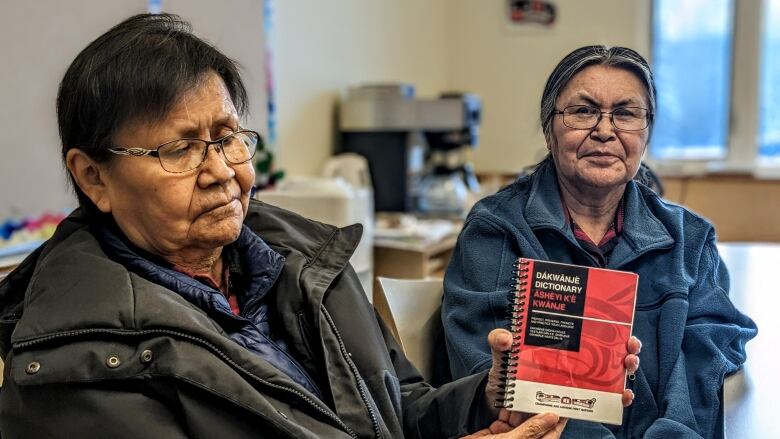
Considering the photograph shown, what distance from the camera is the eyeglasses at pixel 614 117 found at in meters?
1.51

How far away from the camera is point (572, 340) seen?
3.74 ft

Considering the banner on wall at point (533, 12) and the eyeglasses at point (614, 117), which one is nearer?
the eyeglasses at point (614, 117)

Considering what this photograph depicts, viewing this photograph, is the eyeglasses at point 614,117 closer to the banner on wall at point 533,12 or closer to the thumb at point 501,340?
the thumb at point 501,340

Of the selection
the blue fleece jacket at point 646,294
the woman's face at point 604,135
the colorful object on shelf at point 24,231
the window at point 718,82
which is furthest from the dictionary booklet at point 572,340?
the window at point 718,82

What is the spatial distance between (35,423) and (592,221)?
107cm

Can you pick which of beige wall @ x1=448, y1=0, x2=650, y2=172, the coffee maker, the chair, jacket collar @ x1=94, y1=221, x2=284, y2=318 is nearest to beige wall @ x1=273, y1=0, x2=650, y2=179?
beige wall @ x1=448, y1=0, x2=650, y2=172

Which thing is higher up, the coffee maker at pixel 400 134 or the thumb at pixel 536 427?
the coffee maker at pixel 400 134

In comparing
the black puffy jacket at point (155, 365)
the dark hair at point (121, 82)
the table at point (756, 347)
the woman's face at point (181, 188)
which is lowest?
the table at point (756, 347)

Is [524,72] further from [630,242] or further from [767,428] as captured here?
[767,428]

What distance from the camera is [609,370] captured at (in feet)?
3.73

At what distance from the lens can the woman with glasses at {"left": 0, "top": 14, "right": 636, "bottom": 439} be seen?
100 cm

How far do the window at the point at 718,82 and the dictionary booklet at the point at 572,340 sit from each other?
391cm

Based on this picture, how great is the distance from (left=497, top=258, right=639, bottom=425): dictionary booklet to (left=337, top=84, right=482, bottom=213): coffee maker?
97.3 inches

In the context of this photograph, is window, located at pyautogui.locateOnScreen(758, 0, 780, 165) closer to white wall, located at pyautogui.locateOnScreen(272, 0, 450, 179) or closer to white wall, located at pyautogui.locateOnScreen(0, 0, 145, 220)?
white wall, located at pyautogui.locateOnScreen(272, 0, 450, 179)
